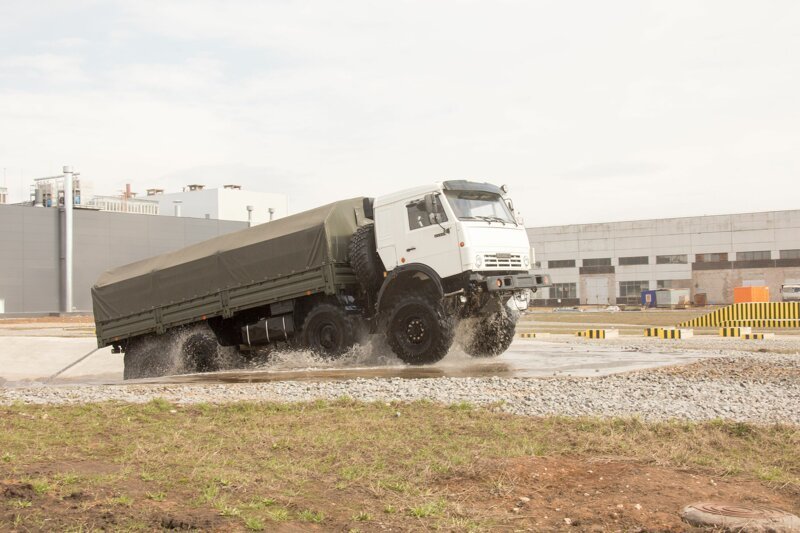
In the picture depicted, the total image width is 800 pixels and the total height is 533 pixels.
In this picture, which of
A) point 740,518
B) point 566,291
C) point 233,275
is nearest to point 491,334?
point 233,275

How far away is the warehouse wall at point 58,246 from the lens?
221 feet

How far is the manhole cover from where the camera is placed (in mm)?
4785

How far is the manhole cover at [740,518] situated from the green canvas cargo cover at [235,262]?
1237 cm

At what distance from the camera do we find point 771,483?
19.2ft

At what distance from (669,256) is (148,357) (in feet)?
229

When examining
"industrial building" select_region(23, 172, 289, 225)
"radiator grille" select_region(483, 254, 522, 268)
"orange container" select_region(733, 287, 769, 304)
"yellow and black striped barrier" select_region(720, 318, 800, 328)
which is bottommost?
"yellow and black striped barrier" select_region(720, 318, 800, 328)

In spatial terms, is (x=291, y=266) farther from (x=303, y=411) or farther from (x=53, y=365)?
(x=53, y=365)

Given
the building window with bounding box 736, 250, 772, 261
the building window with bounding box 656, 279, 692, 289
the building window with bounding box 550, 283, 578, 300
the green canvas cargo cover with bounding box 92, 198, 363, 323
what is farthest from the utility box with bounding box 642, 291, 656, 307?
the green canvas cargo cover with bounding box 92, 198, 363, 323

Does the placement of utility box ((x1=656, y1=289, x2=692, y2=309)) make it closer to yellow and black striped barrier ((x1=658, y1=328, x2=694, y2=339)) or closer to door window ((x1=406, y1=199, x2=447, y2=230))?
yellow and black striped barrier ((x1=658, y1=328, x2=694, y2=339))

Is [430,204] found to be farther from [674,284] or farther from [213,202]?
[213,202]

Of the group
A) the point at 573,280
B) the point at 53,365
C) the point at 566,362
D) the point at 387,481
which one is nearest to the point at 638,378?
the point at 566,362

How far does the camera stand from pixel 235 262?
1827 cm

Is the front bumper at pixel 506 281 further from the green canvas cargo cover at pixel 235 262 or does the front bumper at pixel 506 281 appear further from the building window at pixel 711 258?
the building window at pixel 711 258

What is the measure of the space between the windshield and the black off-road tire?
26.5 ft
